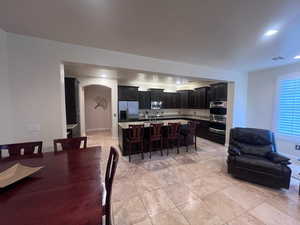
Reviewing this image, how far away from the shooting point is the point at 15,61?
2.18 meters

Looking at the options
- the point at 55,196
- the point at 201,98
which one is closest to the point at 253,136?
the point at 201,98

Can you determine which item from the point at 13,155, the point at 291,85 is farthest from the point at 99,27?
the point at 291,85

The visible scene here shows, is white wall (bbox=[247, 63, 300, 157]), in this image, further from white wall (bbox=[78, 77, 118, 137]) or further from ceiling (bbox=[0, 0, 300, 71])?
white wall (bbox=[78, 77, 118, 137])

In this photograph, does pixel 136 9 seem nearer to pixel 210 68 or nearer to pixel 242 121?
pixel 210 68

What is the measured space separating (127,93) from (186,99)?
3257mm

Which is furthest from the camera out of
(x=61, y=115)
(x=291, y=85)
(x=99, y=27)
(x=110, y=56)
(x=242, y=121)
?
(x=242, y=121)

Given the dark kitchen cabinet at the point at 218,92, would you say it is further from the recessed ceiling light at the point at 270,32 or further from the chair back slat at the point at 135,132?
the chair back slat at the point at 135,132

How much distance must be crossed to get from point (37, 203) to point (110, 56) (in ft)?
8.75

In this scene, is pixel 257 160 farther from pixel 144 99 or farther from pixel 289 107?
pixel 144 99

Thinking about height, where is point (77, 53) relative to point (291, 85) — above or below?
above

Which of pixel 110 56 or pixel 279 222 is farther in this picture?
pixel 110 56

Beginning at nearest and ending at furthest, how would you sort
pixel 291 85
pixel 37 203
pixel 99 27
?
pixel 37 203 → pixel 99 27 → pixel 291 85

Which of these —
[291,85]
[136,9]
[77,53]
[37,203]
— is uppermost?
[136,9]

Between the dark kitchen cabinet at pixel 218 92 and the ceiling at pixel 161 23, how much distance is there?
223cm
